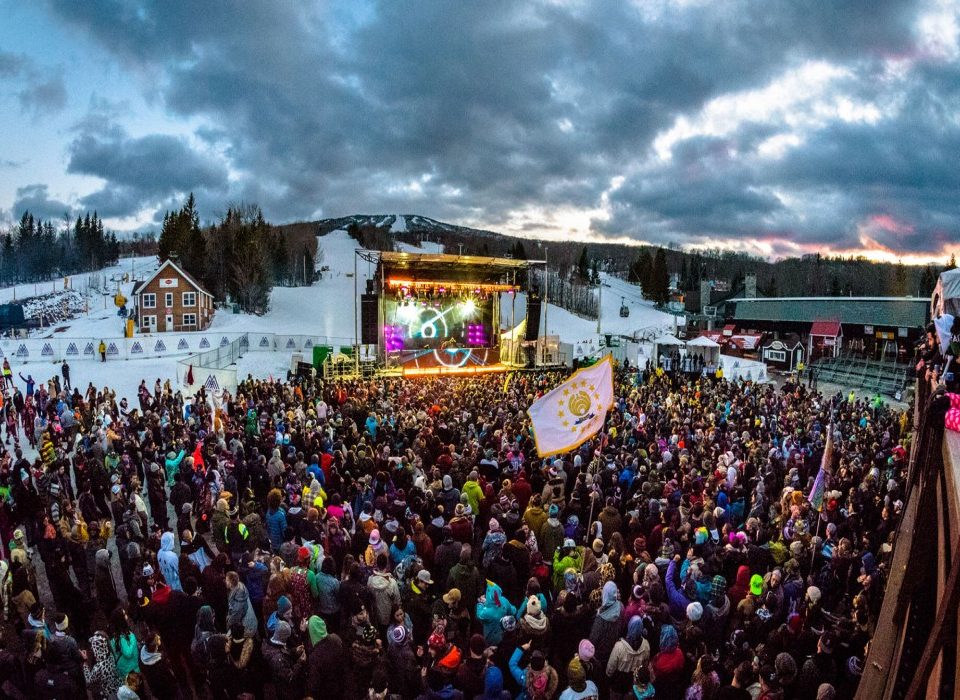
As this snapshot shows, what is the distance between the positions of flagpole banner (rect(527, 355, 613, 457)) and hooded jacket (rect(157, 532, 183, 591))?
4.28m

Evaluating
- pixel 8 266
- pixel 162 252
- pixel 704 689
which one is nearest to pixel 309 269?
pixel 162 252

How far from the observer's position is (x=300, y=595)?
479cm

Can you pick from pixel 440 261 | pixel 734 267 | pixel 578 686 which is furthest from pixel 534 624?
pixel 734 267

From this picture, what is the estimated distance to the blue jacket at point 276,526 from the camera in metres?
6.36

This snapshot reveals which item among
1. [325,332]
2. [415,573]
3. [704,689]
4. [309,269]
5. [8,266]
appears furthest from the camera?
[8,266]

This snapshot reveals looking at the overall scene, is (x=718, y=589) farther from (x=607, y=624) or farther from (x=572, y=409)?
(x=572, y=409)

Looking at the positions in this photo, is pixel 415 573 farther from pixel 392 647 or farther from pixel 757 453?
pixel 757 453

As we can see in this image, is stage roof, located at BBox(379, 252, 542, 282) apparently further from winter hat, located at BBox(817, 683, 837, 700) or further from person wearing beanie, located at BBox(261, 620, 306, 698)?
winter hat, located at BBox(817, 683, 837, 700)

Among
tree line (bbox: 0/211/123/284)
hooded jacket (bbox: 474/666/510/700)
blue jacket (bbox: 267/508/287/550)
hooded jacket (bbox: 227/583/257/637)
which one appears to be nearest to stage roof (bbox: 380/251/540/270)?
blue jacket (bbox: 267/508/287/550)

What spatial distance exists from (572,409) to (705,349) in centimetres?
2249

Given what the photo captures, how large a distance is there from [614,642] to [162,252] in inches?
2155

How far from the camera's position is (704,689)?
369 cm

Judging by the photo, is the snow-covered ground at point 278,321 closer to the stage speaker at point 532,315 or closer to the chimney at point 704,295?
the stage speaker at point 532,315

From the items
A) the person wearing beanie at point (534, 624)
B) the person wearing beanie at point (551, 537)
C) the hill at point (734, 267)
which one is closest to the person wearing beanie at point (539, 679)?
the person wearing beanie at point (534, 624)
